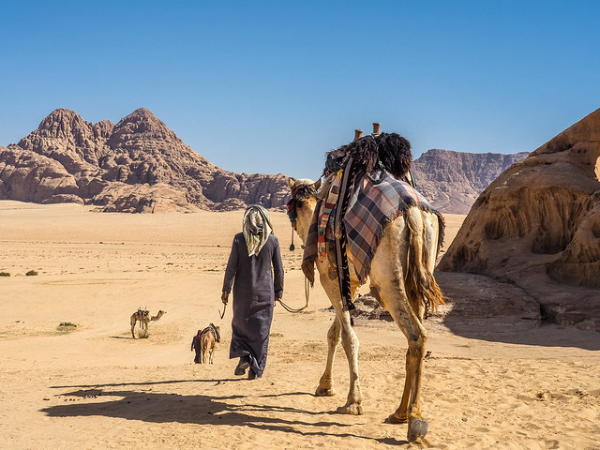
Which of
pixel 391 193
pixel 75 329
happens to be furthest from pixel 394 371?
pixel 75 329

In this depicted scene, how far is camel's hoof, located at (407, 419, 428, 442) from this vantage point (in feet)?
15.8

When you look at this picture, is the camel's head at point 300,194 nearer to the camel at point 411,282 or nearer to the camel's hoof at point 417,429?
the camel at point 411,282

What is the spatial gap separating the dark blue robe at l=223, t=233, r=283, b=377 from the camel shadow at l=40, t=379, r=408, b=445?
0.93 m

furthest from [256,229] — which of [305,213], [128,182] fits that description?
[128,182]

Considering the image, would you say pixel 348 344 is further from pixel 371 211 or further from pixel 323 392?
pixel 371 211

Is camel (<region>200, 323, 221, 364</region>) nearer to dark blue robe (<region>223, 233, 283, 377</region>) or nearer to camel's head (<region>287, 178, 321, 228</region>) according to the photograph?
dark blue robe (<region>223, 233, 283, 377</region>)

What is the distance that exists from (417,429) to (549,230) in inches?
434

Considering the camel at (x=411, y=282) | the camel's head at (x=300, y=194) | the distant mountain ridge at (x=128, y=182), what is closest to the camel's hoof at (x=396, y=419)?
the camel at (x=411, y=282)

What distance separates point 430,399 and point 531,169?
10635 mm

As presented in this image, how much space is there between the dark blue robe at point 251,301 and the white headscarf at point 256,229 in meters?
0.12

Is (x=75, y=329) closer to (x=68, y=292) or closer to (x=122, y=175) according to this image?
(x=68, y=292)

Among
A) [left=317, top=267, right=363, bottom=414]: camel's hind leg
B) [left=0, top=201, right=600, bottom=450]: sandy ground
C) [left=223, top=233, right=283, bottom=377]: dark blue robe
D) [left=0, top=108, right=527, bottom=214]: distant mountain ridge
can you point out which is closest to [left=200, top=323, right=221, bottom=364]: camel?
[left=0, top=201, right=600, bottom=450]: sandy ground

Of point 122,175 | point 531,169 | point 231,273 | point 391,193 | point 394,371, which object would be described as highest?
point 122,175

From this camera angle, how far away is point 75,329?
44.8ft
